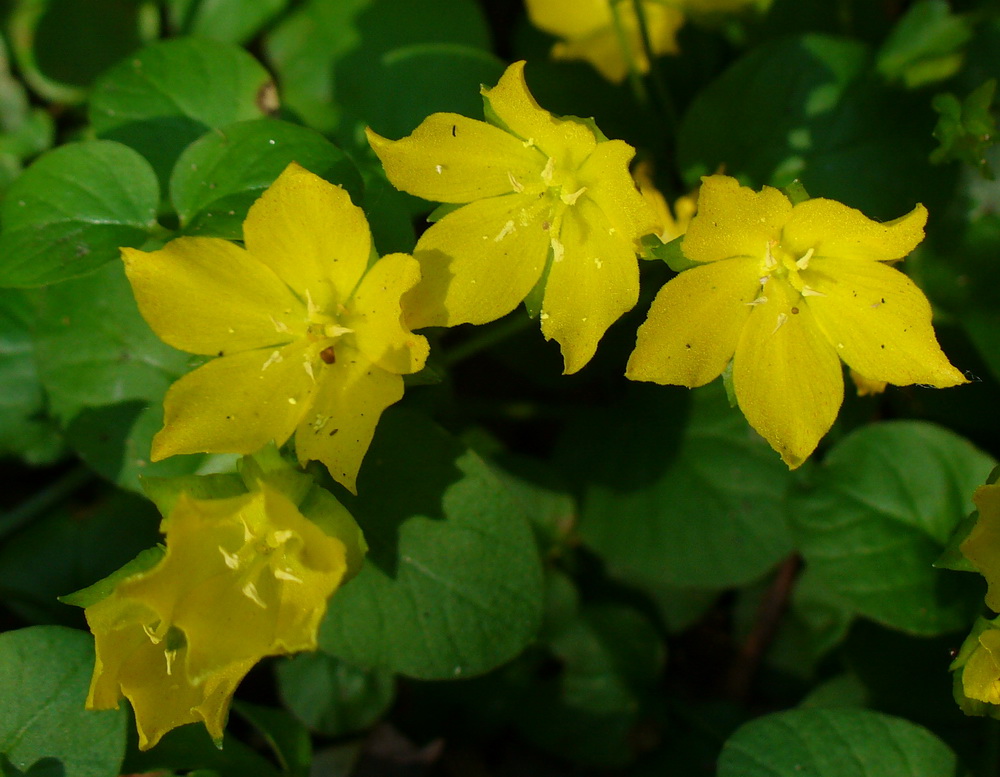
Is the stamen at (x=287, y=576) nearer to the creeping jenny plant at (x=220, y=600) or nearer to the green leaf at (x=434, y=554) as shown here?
the creeping jenny plant at (x=220, y=600)

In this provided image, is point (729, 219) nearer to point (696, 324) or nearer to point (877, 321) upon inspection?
point (696, 324)

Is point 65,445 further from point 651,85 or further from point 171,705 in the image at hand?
point 651,85

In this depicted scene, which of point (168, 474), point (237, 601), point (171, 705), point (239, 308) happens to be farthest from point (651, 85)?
point (171, 705)

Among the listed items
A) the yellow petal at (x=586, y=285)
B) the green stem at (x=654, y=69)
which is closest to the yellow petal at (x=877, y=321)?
the yellow petal at (x=586, y=285)

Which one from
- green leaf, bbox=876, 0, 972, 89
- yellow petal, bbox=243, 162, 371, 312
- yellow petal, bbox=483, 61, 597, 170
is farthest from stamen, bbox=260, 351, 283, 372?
green leaf, bbox=876, 0, 972, 89

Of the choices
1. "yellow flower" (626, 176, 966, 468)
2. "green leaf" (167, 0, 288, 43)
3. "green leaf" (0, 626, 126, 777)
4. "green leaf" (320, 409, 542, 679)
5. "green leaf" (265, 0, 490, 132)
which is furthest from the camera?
"green leaf" (167, 0, 288, 43)

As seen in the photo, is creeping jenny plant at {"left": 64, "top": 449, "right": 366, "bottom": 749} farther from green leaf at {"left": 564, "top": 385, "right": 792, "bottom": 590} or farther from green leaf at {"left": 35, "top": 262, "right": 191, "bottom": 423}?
green leaf at {"left": 564, "top": 385, "right": 792, "bottom": 590}
